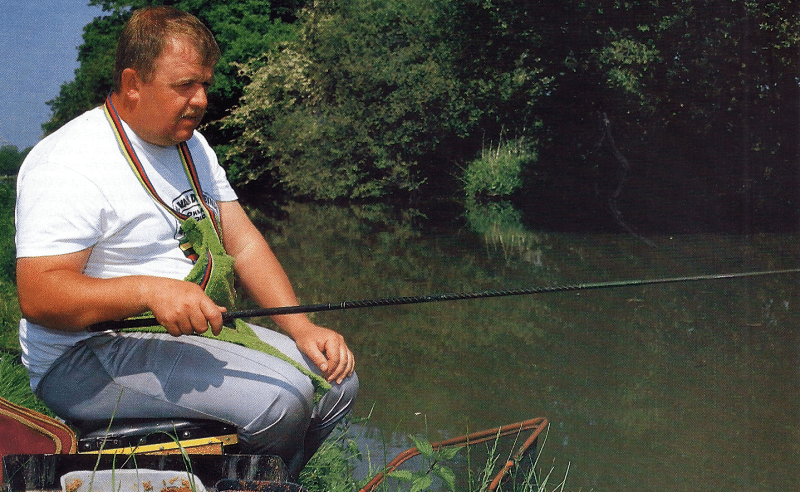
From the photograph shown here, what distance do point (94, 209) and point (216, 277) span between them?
0.34 meters

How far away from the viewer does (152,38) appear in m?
2.16

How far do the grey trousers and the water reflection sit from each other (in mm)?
2376

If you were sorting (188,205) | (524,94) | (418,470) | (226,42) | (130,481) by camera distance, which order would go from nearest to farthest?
(130,481) → (188,205) → (418,470) → (524,94) → (226,42)

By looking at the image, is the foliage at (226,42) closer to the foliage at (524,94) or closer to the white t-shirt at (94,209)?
the foliage at (524,94)

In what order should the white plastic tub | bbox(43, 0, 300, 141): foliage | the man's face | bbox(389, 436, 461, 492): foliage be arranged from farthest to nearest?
bbox(43, 0, 300, 141): foliage < bbox(389, 436, 461, 492): foliage < the man's face < the white plastic tub

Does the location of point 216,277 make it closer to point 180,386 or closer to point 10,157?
point 180,386

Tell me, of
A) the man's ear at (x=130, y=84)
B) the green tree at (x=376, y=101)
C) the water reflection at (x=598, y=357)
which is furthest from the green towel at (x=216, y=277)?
the green tree at (x=376, y=101)

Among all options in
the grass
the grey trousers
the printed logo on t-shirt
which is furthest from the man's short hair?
the grass

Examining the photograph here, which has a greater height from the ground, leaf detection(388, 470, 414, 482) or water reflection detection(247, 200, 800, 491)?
leaf detection(388, 470, 414, 482)

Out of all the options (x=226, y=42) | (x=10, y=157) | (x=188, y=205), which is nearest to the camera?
(x=188, y=205)

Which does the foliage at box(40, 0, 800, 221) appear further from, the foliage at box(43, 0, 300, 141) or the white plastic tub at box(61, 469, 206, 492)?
the white plastic tub at box(61, 469, 206, 492)

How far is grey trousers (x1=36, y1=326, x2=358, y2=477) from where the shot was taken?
81.4 inches

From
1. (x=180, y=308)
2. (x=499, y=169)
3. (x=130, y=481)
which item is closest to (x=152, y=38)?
(x=180, y=308)

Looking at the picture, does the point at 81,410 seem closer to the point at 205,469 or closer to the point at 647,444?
the point at 205,469
